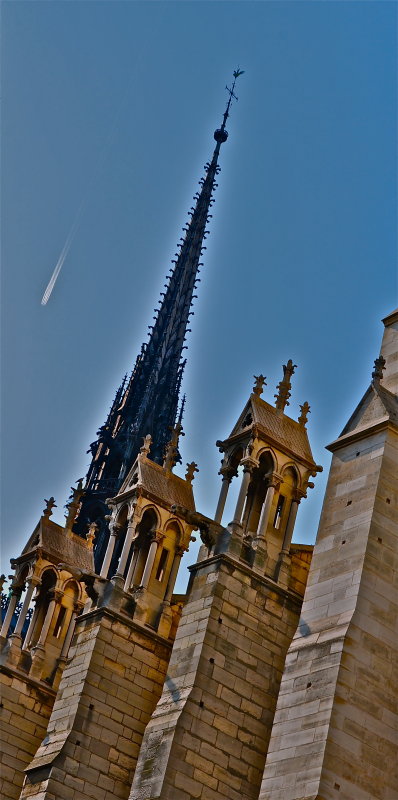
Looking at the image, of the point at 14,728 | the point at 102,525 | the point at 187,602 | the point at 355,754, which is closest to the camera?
the point at 355,754

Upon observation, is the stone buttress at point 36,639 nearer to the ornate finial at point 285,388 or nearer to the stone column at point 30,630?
the stone column at point 30,630

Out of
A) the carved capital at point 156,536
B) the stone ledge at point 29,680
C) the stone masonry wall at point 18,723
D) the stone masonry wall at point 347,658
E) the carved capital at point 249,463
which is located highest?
the carved capital at point 156,536

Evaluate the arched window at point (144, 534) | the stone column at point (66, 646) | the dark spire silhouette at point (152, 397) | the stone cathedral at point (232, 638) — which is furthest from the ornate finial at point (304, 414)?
the dark spire silhouette at point (152, 397)

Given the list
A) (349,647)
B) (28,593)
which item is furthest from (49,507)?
(349,647)

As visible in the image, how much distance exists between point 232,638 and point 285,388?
6354mm

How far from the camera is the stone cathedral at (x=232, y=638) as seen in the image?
22.1m

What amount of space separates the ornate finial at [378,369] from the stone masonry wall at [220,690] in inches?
169

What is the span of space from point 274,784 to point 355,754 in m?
1.28

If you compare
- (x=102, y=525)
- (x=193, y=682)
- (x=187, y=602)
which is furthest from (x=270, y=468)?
(x=102, y=525)

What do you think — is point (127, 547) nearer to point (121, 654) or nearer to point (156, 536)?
point (156, 536)

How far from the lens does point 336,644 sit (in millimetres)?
22250

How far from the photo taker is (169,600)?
31.9 meters

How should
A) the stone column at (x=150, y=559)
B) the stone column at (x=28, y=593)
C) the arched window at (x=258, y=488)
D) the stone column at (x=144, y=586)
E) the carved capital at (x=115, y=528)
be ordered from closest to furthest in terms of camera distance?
the arched window at (x=258, y=488)
the stone column at (x=144, y=586)
the stone column at (x=150, y=559)
the carved capital at (x=115, y=528)
the stone column at (x=28, y=593)

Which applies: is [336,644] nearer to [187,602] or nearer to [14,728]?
[187,602]
